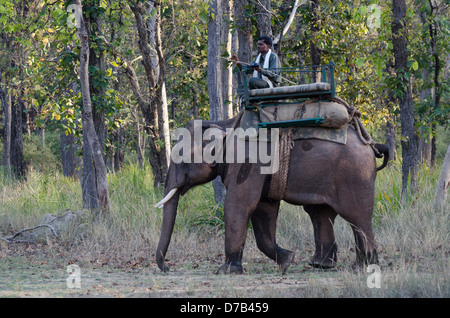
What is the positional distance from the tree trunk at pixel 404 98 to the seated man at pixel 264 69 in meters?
4.44

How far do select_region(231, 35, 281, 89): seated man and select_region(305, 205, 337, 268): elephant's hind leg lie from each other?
1.90 meters

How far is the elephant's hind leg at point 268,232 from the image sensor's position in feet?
30.2

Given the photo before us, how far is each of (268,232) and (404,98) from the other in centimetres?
532

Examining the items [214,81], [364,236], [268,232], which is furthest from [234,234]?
[214,81]

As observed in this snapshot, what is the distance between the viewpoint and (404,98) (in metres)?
13.2

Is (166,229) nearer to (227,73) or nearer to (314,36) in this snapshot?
(314,36)

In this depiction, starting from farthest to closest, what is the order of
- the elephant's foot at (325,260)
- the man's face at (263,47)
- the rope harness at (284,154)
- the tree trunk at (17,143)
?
the tree trunk at (17,143) < the man's face at (263,47) < the elephant's foot at (325,260) < the rope harness at (284,154)

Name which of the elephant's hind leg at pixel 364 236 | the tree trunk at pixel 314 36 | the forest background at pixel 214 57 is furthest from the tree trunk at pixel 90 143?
the elephant's hind leg at pixel 364 236

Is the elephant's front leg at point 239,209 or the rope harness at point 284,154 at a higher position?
the rope harness at point 284,154

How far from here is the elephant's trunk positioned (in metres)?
8.89

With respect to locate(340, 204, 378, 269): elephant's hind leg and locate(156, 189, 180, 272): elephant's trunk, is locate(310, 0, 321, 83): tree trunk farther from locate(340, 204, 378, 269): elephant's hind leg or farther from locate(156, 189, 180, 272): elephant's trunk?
locate(156, 189, 180, 272): elephant's trunk

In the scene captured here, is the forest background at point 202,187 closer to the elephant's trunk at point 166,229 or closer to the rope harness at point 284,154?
the elephant's trunk at point 166,229
